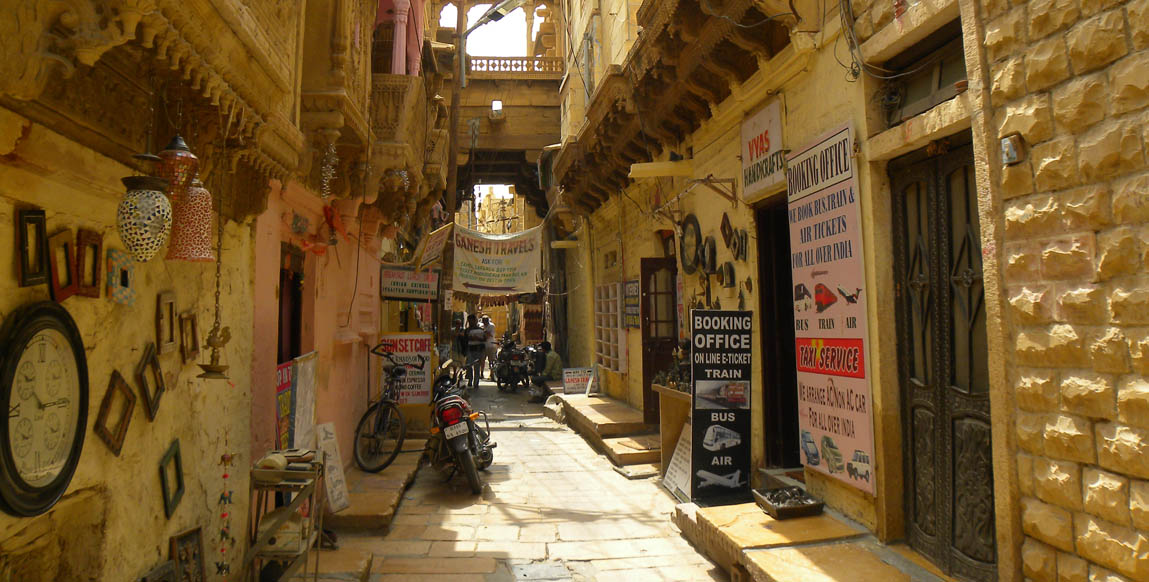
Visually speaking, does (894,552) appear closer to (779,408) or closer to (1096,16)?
(779,408)

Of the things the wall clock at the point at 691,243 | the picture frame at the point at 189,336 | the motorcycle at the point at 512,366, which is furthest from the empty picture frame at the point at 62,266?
the motorcycle at the point at 512,366

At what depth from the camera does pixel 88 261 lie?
2582 mm

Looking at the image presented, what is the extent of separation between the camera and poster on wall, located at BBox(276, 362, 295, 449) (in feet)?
16.1

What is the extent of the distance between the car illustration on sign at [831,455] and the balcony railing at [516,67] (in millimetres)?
14840

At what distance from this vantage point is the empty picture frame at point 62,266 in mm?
2359

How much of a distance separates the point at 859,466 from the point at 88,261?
4.62 m

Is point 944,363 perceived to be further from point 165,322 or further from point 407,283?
point 407,283

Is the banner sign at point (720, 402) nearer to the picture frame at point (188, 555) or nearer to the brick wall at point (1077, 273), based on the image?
the brick wall at point (1077, 273)

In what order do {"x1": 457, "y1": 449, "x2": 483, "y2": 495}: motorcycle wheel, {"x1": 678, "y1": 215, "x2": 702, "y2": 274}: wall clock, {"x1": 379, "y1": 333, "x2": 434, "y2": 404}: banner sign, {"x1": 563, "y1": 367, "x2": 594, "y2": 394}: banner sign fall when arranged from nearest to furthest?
{"x1": 457, "y1": 449, "x2": 483, "y2": 495}: motorcycle wheel, {"x1": 678, "y1": 215, "x2": 702, "y2": 274}: wall clock, {"x1": 379, "y1": 333, "x2": 434, "y2": 404}: banner sign, {"x1": 563, "y1": 367, "x2": 594, "y2": 394}: banner sign

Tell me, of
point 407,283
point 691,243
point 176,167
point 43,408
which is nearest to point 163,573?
point 43,408

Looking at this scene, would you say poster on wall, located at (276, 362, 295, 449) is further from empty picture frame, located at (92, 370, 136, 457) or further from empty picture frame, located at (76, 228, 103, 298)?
empty picture frame, located at (76, 228, 103, 298)

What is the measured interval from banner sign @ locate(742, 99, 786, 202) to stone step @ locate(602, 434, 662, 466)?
3444 millimetres

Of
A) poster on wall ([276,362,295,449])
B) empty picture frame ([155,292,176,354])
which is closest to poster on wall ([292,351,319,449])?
poster on wall ([276,362,295,449])

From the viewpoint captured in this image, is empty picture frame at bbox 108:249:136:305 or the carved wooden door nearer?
empty picture frame at bbox 108:249:136:305
